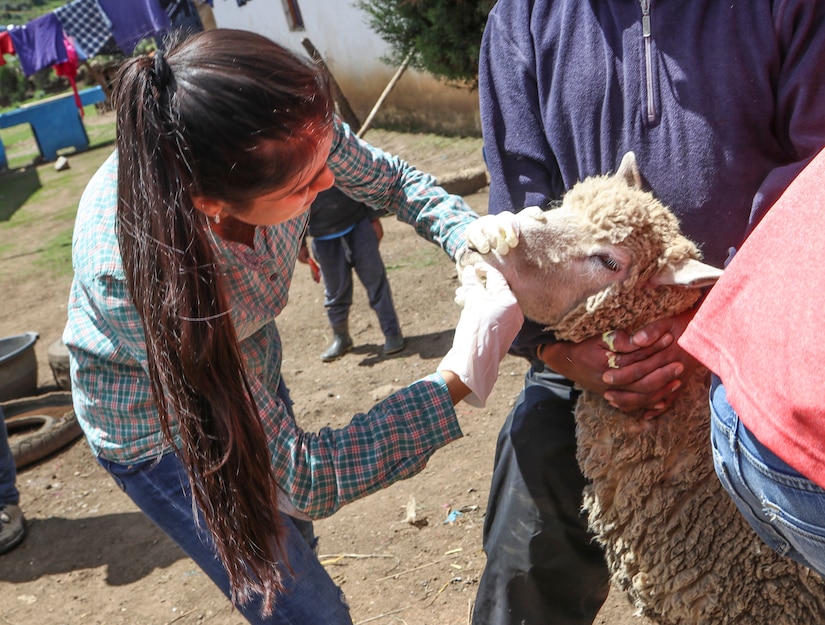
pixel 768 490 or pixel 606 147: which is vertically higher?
pixel 606 147

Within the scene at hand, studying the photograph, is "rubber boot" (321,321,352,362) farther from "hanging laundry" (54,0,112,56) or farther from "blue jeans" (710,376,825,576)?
"hanging laundry" (54,0,112,56)

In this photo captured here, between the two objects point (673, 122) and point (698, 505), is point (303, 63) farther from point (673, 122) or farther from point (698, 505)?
point (698, 505)

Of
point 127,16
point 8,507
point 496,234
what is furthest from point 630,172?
point 127,16

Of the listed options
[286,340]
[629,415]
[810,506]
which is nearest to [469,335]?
[629,415]

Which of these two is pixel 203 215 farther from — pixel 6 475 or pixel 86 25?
pixel 86 25

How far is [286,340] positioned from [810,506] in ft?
17.3

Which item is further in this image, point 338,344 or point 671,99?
point 338,344

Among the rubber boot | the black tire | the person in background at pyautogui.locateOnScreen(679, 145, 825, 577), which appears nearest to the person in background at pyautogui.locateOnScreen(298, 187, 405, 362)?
the rubber boot

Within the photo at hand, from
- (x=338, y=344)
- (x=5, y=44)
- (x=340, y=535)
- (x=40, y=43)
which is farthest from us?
(x=5, y=44)

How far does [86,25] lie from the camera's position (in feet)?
56.4

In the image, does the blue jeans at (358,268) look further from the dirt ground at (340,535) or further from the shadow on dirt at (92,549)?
the shadow on dirt at (92,549)

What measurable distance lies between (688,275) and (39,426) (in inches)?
194

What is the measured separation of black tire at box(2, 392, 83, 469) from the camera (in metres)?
5.01

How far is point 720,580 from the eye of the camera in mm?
1967
